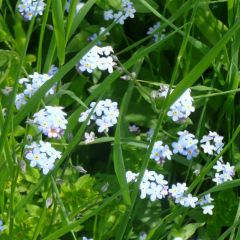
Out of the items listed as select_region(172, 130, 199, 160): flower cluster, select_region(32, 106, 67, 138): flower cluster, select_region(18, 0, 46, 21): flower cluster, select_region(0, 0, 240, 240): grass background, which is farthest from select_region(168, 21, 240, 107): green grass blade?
select_region(18, 0, 46, 21): flower cluster

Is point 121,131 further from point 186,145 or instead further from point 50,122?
point 50,122

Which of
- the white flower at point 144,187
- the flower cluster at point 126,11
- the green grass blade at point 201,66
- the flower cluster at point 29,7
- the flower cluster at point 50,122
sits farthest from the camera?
the flower cluster at point 126,11

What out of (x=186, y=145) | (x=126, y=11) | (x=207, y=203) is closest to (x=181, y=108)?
(x=186, y=145)

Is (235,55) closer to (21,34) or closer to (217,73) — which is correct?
(217,73)

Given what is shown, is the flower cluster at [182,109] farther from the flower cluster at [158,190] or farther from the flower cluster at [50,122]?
→ the flower cluster at [50,122]

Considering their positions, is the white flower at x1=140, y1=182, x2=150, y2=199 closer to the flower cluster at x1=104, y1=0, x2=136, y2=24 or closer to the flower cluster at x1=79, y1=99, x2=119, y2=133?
the flower cluster at x1=79, y1=99, x2=119, y2=133

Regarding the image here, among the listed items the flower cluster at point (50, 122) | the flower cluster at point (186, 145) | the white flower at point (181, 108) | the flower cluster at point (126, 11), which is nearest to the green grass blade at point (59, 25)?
the flower cluster at point (50, 122)

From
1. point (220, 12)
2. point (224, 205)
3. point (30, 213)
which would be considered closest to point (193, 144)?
point (224, 205)
